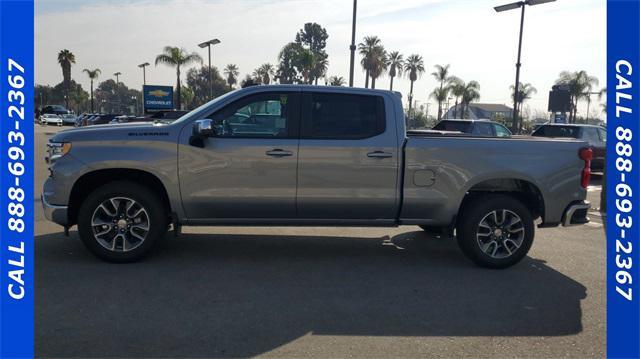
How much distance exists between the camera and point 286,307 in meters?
4.51

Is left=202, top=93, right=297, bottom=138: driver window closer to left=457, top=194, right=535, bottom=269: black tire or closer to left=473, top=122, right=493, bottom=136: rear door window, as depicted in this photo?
left=457, top=194, right=535, bottom=269: black tire

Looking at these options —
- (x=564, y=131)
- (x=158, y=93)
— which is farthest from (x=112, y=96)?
(x=564, y=131)

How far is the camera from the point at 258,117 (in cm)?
566

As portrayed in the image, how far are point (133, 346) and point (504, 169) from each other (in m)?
4.16

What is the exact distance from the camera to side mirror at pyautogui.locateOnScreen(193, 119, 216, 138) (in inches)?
207

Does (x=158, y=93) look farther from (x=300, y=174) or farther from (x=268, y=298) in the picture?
(x=268, y=298)

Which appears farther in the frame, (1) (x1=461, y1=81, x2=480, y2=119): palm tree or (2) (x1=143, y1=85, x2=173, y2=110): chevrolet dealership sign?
(1) (x1=461, y1=81, x2=480, y2=119): palm tree

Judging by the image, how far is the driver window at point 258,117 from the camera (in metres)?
5.60

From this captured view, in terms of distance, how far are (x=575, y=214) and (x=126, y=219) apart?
5019 millimetres

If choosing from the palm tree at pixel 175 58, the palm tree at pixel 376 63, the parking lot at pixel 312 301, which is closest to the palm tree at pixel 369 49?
the palm tree at pixel 376 63

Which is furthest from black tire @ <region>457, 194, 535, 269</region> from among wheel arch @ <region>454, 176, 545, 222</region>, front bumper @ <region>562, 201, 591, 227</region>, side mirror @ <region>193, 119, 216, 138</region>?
side mirror @ <region>193, 119, 216, 138</region>

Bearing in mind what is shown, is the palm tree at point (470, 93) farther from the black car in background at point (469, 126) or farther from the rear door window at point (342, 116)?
the rear door window at point (342, 116)

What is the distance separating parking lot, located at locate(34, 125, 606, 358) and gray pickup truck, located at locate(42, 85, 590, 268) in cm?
50

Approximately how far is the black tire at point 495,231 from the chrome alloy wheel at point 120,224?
3.54 metres
